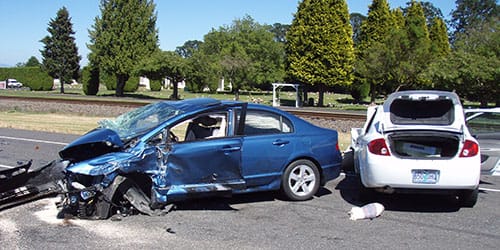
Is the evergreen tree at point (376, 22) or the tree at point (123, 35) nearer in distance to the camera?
the evergreen tree at point (376, 22)

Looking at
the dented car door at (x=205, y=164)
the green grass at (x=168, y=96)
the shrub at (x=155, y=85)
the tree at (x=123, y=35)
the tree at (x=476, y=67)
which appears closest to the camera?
the dented car door at (x=205, y=164)

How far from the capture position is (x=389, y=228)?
247 inches

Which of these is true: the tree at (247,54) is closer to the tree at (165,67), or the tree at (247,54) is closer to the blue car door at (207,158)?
the tree at (165,67)

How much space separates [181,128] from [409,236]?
11.2 ft

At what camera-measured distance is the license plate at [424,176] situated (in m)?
6.78

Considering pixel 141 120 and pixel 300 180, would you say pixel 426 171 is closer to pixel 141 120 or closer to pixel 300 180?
pixel 300 180

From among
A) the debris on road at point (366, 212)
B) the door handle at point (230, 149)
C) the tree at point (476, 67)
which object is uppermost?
the tree at point (476, 67)

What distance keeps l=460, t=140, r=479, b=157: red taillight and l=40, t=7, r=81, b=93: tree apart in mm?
54539

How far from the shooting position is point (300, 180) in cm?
760

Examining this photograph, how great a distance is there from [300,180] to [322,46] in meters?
33.9

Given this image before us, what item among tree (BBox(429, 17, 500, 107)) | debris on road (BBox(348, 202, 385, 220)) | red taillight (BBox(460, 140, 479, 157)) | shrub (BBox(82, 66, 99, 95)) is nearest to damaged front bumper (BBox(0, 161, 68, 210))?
debris on road (BBox(348, 202, 385, 220))

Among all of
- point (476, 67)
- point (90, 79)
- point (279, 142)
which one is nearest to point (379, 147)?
point (279, 142)

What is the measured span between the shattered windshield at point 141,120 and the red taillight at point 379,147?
8.90ft

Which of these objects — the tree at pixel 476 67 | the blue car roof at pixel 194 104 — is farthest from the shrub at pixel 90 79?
the blue car roof at pixel 194 104
